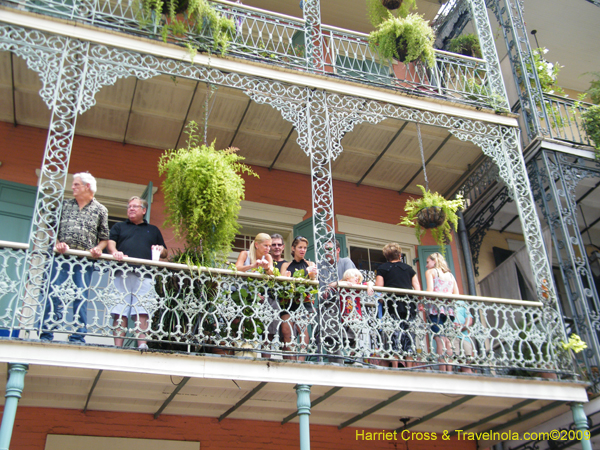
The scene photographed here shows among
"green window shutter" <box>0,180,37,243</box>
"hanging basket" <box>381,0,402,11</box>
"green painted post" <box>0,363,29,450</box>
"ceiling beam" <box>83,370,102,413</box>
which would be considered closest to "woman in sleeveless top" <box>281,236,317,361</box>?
"ceiling beam" <box>83,370,102,413</box>

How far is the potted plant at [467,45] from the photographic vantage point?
10156 millimetres

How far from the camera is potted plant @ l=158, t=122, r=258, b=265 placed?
6.37 m

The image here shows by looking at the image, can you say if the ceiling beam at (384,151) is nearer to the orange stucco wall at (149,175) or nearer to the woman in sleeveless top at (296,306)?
the orange stucco wall at (149,175)

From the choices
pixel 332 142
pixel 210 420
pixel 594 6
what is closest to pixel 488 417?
pixel 210 420

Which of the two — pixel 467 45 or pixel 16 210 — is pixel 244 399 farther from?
pixel 467 45

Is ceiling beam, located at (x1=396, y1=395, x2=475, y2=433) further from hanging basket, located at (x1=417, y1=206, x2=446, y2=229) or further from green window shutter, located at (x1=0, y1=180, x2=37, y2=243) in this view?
→ green window shutter, located at (x1=0, y1=180, x2=37, y2=243)

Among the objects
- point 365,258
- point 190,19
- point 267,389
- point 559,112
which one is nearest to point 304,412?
point 267,389

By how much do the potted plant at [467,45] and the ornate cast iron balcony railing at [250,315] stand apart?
480 centimetres

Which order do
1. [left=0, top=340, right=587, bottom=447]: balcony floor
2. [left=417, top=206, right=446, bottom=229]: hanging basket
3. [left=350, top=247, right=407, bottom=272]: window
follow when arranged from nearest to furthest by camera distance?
[left=0, top=340, right=587, bottom=447]: balcony floor < [left=417, top=206, right=446, bottom=229]: hanging basket < [left=350, top=247, right=407, bottom=272]: window

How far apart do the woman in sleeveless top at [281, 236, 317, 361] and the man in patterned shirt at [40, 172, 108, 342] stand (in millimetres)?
2034

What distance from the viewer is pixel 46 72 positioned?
672 centimetres

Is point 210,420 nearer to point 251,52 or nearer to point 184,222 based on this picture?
point 184,222

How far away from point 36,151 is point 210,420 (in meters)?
4.36

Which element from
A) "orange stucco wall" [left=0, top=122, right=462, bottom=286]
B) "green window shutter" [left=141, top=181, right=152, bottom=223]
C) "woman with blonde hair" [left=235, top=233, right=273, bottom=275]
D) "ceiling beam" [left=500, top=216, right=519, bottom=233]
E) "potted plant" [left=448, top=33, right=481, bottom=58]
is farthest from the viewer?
"ceiling beam" [left=500, top=216, right=519, bottom=233]
